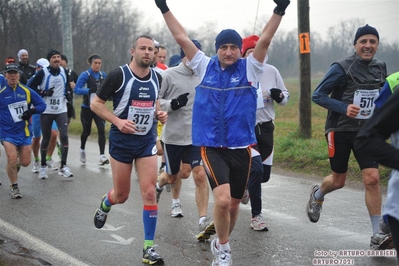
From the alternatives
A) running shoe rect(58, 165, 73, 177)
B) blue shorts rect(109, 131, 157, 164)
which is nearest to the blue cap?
blue shorts rect(109, 131, 157, 164)

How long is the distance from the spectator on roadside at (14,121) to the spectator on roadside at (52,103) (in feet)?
4.88

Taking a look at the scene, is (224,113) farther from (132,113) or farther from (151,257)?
(151,257)

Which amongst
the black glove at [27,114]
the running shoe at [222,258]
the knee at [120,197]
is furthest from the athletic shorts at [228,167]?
the black glove at [27,114]

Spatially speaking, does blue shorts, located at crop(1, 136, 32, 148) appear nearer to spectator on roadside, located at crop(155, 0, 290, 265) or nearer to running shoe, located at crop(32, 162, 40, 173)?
running shoe, located at crop(32, 162, 40, 173)

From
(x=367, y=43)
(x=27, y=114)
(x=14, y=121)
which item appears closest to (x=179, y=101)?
(x=367, y=43)

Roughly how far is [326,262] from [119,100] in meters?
2.63

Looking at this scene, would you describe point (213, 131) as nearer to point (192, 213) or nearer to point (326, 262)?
point (326, 262)

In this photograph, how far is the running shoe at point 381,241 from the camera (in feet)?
20.0

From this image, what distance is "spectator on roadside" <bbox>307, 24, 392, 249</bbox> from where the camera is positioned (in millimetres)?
6516

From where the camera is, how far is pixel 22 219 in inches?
328

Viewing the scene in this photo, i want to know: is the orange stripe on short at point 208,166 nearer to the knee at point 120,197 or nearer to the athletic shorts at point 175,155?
the knee at point 120,197

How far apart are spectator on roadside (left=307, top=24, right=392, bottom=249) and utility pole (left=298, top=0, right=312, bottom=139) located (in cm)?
639

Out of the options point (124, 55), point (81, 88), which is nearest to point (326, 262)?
point (81, 88)

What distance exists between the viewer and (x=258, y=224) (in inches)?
292
